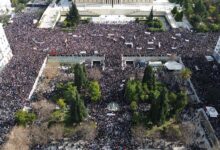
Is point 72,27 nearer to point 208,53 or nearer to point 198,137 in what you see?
point 208,53

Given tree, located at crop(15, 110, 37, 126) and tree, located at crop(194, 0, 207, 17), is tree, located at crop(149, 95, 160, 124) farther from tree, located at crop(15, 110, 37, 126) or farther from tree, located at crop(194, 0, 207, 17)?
tree, located at crop(194, 0, 207, 17)

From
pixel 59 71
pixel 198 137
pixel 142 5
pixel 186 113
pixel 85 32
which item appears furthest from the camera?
pixel 142 5

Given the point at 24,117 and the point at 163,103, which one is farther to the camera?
the point at 24,117

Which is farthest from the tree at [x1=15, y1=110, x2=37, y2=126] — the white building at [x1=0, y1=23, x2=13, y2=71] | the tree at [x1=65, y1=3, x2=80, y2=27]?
the tree at [x1=65, y1=3, x2=80, y2=27]

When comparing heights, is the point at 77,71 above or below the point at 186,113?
above

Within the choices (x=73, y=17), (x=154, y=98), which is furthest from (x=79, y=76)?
(x=73, y=17)

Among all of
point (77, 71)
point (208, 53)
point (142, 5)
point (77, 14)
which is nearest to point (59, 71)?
point (77, 71)

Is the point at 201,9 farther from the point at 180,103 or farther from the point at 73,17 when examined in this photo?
the point at 180,103
